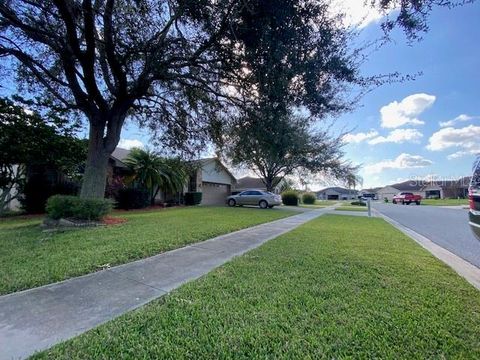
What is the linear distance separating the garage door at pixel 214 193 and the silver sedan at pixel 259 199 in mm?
4737

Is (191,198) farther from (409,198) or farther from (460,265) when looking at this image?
(409,198)

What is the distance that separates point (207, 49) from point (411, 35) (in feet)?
16.4

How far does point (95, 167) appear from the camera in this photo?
379 inches

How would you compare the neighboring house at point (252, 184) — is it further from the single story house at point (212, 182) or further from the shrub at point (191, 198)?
the shrub at point (191, 198)

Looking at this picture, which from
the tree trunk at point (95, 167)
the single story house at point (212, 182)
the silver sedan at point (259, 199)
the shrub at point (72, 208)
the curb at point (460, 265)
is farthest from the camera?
the single story house at point (212, 182)

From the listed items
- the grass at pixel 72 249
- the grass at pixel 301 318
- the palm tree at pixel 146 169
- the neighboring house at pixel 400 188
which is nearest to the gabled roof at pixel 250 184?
the palm tree at pixel 146 169

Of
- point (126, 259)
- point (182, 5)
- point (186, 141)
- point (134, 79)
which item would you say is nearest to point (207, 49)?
point (182, 5)

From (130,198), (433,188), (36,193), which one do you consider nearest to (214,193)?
(130,198)

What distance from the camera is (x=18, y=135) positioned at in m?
11.8

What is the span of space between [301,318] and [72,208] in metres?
8.34

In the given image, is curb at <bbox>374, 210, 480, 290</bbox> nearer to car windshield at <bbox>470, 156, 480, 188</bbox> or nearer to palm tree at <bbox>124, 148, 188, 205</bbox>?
car windshield at <bbox>470, 156, 480, 188</bbox>

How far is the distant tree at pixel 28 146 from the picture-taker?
11.5m

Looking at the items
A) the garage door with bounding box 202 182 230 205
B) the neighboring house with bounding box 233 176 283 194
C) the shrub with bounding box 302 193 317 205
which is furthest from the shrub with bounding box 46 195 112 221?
the shrub with bounding box 302 193 317 205

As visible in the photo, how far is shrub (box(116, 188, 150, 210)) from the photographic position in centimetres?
1703
